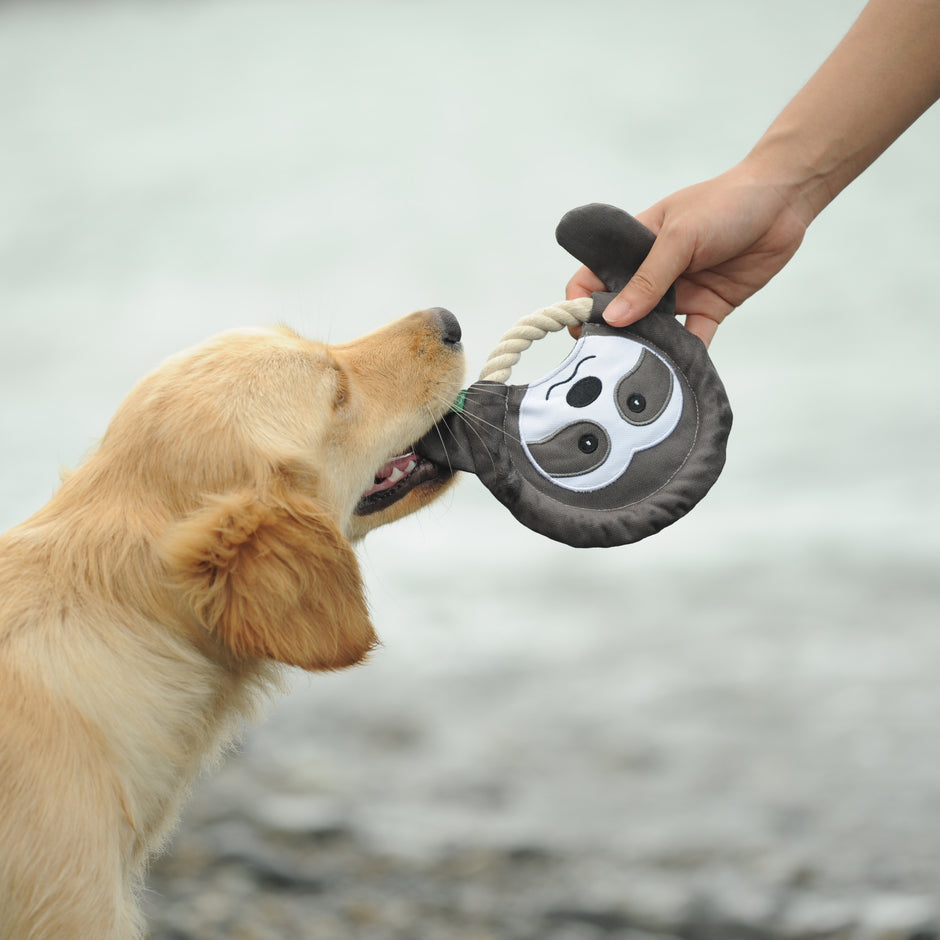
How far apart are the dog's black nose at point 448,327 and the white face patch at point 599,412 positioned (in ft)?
0.85

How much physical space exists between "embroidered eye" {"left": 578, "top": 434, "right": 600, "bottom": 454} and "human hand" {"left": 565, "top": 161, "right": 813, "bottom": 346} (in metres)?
0.29

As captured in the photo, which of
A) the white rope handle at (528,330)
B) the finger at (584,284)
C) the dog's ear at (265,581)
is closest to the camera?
the dog's ear at (265,581)

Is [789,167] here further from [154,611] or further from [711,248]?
[154,611]

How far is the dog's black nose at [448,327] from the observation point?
2742 mm

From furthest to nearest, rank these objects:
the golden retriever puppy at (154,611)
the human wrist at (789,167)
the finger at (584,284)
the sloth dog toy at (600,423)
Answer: the finger at (584,284), the human wrist at (789,167), the sloth dog toy at (600,423), the golden retriever puppy at (154,611)

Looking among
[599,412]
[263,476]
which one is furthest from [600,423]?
[263,476]

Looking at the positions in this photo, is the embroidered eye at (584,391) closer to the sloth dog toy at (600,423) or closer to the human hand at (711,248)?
the sloth dog toy at (600,423)

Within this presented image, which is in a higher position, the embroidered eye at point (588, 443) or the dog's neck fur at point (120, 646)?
the embroidered eye at point (588, 443)

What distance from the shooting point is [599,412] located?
2594 mm

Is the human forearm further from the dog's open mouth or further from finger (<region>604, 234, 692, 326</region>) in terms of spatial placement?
the dog's open mouth

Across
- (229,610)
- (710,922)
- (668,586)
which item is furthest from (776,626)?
(229,610)

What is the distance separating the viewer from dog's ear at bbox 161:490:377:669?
85.5 inches

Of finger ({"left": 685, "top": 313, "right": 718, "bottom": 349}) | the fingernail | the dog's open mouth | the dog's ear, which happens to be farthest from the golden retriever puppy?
finger ({"left": 685, "top": 313, "right": 718, "bottom": 349})

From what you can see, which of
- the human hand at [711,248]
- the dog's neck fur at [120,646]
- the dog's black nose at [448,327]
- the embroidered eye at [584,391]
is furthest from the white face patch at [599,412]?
the dog's neck fur at [120,646]
